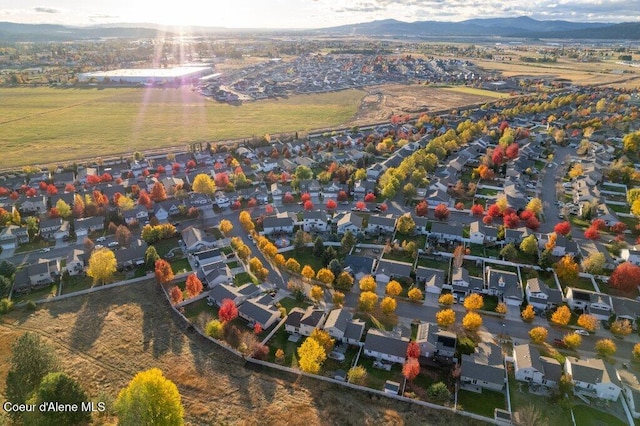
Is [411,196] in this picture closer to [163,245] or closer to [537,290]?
[537,290]

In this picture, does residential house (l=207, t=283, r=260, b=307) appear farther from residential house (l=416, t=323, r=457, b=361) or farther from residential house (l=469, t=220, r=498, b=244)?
residential house (l=469, t=220, r=498, b=244)

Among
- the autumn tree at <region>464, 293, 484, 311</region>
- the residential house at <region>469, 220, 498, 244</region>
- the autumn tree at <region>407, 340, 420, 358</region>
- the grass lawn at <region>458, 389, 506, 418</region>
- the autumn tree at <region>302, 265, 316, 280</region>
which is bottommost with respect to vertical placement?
the grass lawn at <region>458, 389, 506, 418</region>

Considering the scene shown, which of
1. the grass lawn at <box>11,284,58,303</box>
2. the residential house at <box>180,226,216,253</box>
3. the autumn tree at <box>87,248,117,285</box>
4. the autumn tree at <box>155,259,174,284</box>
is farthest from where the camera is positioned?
the residential house at <box>180,226,216,253</box>

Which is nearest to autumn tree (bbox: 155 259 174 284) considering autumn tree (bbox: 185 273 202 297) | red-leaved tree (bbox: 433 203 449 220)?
autumn tree (bbox: 185 273 202 297)

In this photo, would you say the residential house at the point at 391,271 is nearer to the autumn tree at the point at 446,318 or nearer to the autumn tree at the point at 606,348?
the autumn tree at the point at 446,318

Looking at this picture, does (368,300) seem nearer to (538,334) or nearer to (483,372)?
(483,372)

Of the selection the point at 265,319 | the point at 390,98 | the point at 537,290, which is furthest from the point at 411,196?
the point at 390,98

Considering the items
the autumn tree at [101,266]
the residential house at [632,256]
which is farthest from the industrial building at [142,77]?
the residential house at [632,256]
